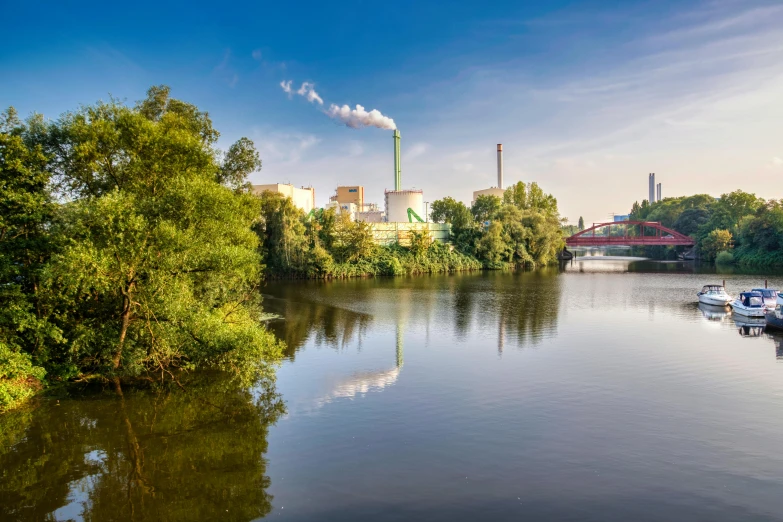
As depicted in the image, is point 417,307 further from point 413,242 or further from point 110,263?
point 413,242

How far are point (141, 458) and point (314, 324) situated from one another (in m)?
16.4

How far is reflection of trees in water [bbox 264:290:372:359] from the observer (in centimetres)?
2381

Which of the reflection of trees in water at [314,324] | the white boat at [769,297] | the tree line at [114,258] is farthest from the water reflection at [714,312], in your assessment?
the tree line at [114,258]

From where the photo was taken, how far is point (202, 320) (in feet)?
52.6

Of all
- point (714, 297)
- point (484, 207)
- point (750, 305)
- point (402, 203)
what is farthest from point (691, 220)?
point (750, 305)

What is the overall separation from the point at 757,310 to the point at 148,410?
3011 centimetres

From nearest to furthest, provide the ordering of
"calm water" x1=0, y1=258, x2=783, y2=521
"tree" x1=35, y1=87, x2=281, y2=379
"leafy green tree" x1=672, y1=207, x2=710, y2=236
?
"calm water" x1=0, y1=258, x2=783, y2=521
"tree" x1=35, y1=87, x2=281, y2=379
"leafy green tree" x1=672, y1=207, x2=710, y2=236

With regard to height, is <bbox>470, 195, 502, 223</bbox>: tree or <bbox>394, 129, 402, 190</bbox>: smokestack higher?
<bbox>394, 129, 402, 190</bbox>: smokestack

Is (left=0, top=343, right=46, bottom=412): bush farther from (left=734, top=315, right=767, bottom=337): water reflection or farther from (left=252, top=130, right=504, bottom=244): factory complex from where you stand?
(left=252, top=130, right=504, bottom=244): factory complex

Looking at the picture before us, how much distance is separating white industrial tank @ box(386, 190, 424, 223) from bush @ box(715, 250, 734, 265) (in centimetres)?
4005

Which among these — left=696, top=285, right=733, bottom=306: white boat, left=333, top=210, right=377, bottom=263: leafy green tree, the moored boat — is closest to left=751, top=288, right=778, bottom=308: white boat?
left=696, top=285, right=733, bottom=306: white boat

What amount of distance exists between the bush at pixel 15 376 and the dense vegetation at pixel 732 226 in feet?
235

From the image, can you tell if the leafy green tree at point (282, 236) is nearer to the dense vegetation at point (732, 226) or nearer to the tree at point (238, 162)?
the tree at point (238, 162)

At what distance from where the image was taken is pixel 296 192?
68.3 meters
